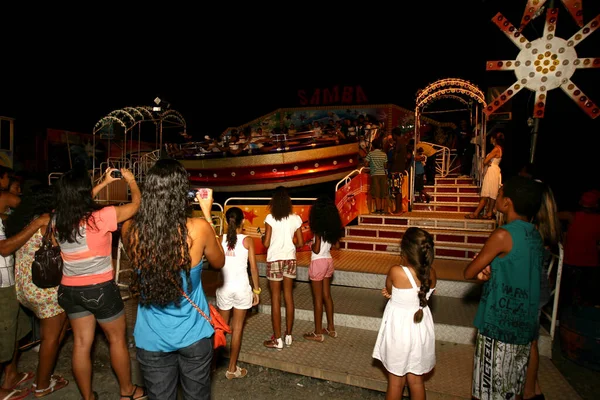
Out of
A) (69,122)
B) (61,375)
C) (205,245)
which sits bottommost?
(61,375)

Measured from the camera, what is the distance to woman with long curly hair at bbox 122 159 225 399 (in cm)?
194

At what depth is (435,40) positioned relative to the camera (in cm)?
1753

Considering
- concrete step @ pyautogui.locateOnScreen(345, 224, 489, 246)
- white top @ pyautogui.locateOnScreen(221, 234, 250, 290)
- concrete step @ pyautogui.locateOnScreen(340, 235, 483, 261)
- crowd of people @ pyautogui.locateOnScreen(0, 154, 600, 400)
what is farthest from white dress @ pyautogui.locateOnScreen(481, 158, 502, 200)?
white top @ pyautogui.locateOnScreen(221, 234, 250, 290)

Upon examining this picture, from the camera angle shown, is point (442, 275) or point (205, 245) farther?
point (442, 275)

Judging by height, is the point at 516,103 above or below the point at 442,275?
above

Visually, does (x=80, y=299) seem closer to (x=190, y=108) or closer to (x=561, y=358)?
(x=561, y=358)

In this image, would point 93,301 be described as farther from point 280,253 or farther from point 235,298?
point 280,253

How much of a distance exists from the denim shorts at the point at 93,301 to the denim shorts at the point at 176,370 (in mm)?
834

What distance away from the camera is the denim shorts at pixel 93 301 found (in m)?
2.68

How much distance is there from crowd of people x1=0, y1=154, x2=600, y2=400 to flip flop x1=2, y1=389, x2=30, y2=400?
0.02 meters

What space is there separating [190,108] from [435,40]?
46.7 feet

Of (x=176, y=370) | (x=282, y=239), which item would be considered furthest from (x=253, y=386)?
(x=176, y=370)

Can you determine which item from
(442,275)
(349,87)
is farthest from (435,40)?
(442,275)

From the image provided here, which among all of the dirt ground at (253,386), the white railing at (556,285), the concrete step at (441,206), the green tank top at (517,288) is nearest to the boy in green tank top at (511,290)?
the green tank top at (517,288)
